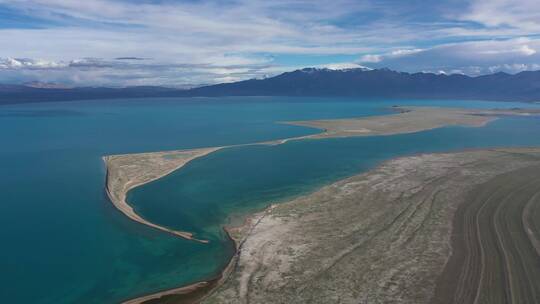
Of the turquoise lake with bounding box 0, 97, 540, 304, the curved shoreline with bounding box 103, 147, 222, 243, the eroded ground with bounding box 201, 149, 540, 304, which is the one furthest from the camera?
the curved shoreline with bounding box 103, 147, 222, 243

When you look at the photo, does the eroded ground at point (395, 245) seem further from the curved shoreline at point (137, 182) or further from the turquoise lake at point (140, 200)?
the curved shoreline at point (137, 182)

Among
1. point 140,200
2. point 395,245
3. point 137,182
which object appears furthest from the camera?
point 137,182

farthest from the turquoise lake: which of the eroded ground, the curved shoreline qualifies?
the eroded ground

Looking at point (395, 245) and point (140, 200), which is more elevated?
point (395, 245)

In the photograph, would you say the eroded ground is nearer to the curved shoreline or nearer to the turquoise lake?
the turquoise lake

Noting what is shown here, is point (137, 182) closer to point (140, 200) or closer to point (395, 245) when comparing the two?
point (140, 200)

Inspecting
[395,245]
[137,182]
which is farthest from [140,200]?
[395,245]

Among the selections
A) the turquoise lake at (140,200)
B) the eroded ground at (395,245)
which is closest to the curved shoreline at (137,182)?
the turquoise lake at (140,200)
